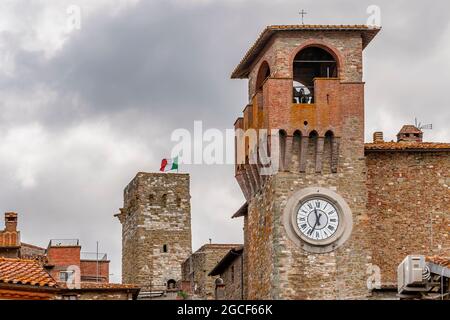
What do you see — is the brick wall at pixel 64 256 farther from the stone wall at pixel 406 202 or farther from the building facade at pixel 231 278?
the stone wall at pixel 406 202

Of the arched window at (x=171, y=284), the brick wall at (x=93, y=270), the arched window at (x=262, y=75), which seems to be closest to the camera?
the arched window at (x=262, y=75)

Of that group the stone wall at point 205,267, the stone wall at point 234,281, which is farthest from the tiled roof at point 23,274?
the stone wall at point 205,267

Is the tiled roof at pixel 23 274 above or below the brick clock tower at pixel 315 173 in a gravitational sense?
below

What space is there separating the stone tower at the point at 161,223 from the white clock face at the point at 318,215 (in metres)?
29.7

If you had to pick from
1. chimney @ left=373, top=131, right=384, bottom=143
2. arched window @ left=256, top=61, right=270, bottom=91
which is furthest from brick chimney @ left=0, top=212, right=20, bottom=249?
chimney @ left=373, top=131, right=384, bottom=143

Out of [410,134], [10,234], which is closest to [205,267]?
[10,234]

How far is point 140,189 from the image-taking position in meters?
81.3

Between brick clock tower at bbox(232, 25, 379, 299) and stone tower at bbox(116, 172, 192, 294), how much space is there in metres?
27.8

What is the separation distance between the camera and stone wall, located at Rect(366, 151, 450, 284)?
5219 centimetres

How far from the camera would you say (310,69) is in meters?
54.5

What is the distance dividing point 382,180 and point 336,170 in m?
1.86

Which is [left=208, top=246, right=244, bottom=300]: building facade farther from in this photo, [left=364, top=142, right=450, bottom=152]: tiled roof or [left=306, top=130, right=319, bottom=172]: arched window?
[left=364, top=142, right=450, bottom=152]: tiled roof

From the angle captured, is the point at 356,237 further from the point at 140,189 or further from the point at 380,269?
the point at 140,189

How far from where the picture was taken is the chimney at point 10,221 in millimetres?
63750
